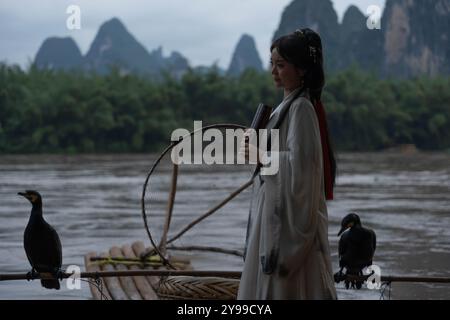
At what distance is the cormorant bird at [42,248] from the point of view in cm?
Result: 288

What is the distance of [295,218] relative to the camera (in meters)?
2.08

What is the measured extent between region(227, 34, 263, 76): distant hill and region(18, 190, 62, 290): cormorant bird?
82264 millimetres

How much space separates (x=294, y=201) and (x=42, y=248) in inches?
43.3

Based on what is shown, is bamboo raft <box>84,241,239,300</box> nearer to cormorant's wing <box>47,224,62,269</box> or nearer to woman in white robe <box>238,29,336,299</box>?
cormorant's wing <box>47,224,62,269</box>

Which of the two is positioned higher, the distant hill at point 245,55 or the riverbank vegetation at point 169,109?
the distant hill at point 245,55

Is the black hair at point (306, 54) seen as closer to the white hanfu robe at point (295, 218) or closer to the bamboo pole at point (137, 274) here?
the white hanfu robe at point (295, 218)

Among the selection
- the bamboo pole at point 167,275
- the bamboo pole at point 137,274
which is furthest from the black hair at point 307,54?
the bamboo pole at point 137,274

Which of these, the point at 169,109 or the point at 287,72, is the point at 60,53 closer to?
the point at 169,109

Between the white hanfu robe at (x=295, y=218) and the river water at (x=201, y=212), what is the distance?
302 centimetres

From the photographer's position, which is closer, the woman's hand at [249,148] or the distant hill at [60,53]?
the woman's hand at [249,148]

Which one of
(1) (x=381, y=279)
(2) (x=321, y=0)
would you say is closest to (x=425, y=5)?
(2) (x=321, y=0)

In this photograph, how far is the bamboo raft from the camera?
3.30m

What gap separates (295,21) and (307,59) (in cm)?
5681

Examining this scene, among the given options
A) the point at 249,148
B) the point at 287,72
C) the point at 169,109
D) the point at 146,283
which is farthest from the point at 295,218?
the point at 169,109
